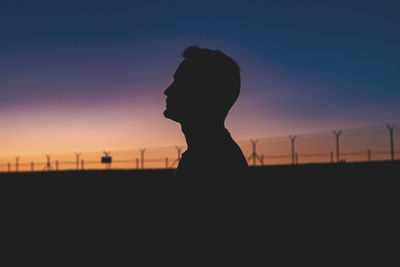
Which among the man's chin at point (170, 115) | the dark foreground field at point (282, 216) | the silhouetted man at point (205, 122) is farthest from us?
the man's chin at point (170, 115)

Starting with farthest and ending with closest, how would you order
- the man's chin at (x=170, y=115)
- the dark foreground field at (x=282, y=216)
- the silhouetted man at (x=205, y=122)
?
the man's chin at (x=170, y=115) → the dark foreground field at (x=282, y=216) → the silhouetted man at (x=205, y=122)

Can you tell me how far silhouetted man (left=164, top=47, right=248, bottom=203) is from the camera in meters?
1.53

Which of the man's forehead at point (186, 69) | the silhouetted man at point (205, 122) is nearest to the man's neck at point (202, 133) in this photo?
the silhouetted man at point (205, 122)

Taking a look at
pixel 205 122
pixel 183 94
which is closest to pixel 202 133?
pixel 205 122

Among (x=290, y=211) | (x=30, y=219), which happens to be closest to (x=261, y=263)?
(x=290, y=211)

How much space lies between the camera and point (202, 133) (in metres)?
1.73

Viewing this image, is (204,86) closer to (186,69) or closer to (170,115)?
(186,69)

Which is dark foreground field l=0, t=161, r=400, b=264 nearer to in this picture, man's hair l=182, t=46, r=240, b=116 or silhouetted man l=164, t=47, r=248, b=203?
silhouetted man l=164, t=47, r=248, b=203

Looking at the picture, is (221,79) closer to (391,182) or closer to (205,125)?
(205,125)

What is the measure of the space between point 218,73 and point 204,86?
0.08 meters

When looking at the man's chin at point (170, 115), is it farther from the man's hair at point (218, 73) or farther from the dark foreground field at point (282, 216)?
the dark foreground field at point (282, 216)

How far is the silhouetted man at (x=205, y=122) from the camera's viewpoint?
153 cm

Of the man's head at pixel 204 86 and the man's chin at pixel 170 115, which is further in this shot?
the man's chin at pixel 170 115

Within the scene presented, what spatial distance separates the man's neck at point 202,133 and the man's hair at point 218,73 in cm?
10
